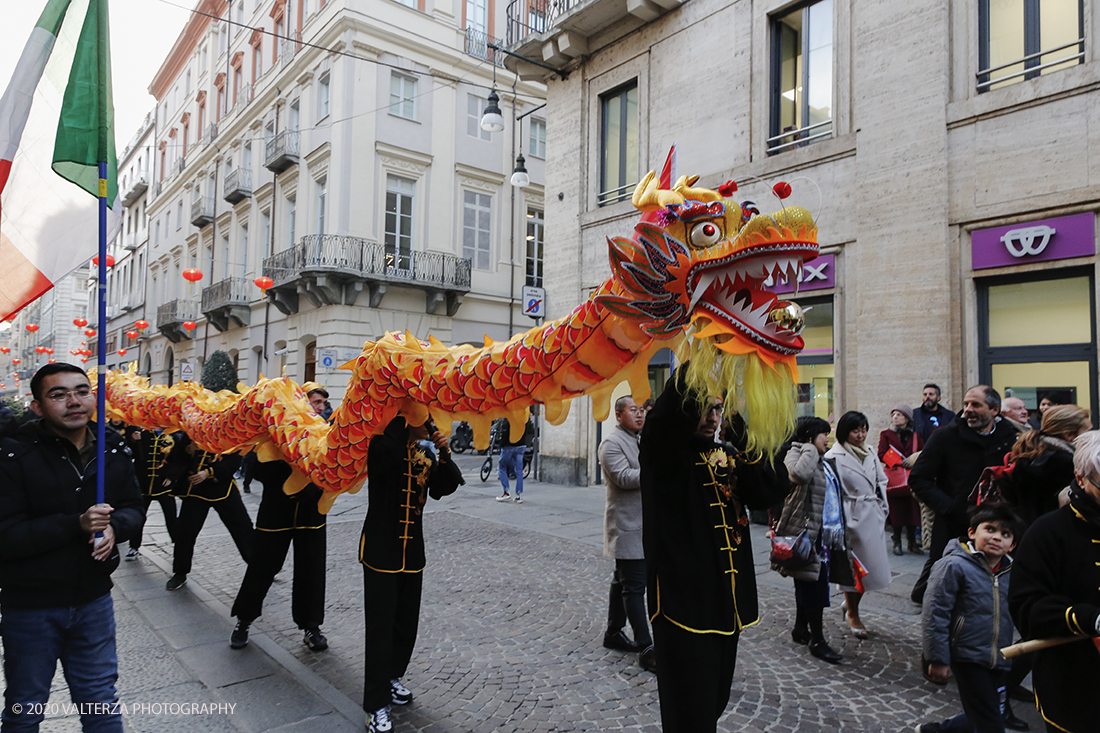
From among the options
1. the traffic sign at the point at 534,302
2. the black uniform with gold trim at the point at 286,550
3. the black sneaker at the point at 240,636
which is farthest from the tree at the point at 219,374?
the black sneaker at the point at 240,636

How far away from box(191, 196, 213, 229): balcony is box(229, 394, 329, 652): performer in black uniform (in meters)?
25.8

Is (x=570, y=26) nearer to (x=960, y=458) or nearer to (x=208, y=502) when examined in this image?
(x=208, y=502)

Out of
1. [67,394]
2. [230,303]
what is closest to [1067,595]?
[67,394]

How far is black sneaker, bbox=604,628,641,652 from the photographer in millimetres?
4582

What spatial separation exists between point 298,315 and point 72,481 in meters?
18.7

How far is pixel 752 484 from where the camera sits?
107 inches

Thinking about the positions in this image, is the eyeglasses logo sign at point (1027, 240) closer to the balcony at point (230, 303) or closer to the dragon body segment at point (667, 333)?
the dragon body segment at point (667, 333)

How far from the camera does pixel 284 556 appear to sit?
458 centimetres

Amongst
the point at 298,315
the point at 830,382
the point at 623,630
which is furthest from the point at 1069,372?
the point at 298,315

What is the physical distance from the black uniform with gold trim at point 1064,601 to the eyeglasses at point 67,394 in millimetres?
3676

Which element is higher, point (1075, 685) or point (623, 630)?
point (1075, 685)

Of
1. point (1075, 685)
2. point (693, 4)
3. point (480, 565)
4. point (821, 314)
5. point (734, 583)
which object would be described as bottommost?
point (480, 565)

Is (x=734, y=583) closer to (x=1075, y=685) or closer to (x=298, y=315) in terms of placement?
(x=1075, y=685)

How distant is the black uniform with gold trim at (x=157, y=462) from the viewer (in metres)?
6.05
